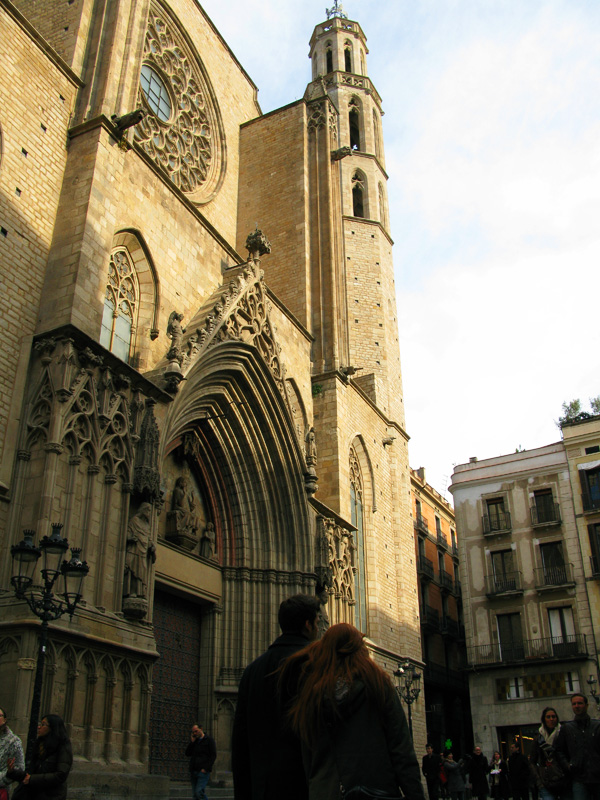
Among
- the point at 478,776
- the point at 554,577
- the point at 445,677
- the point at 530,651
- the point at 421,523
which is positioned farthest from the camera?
the point at 421,523

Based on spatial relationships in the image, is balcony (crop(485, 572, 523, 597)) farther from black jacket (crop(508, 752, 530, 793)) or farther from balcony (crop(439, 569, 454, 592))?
black jacket (crop(508, 752, 530, 793))

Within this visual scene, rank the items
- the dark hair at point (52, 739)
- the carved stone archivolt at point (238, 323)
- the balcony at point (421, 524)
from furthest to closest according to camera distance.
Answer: the balcony at point (421, 524)
the carved stone archivolt at point (238, 323)
the dark hair at point (52, 739)

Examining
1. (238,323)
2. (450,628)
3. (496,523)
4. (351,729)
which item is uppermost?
(496,523)

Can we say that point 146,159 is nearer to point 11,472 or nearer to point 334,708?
point 11,472

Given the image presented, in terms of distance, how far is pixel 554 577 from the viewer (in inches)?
1067

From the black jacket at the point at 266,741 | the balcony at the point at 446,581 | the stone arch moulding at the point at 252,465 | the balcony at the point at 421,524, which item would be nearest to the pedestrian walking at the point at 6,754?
the black jacket at the point at 266,741

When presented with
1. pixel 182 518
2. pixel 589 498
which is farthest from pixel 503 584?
pixel 182 518

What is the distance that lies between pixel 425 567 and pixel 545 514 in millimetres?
6501

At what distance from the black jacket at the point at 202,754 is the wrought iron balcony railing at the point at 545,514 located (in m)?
20.5

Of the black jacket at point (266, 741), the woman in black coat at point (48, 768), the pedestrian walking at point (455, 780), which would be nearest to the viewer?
the black jacket at point (266, 741)

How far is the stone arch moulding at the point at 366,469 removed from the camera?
70.2ft

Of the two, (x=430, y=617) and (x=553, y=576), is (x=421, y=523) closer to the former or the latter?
(x=430, y=617)

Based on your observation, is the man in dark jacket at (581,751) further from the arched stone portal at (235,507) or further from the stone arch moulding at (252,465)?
the stone arch moulding at (252,465)

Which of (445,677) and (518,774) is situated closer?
(518,774)
